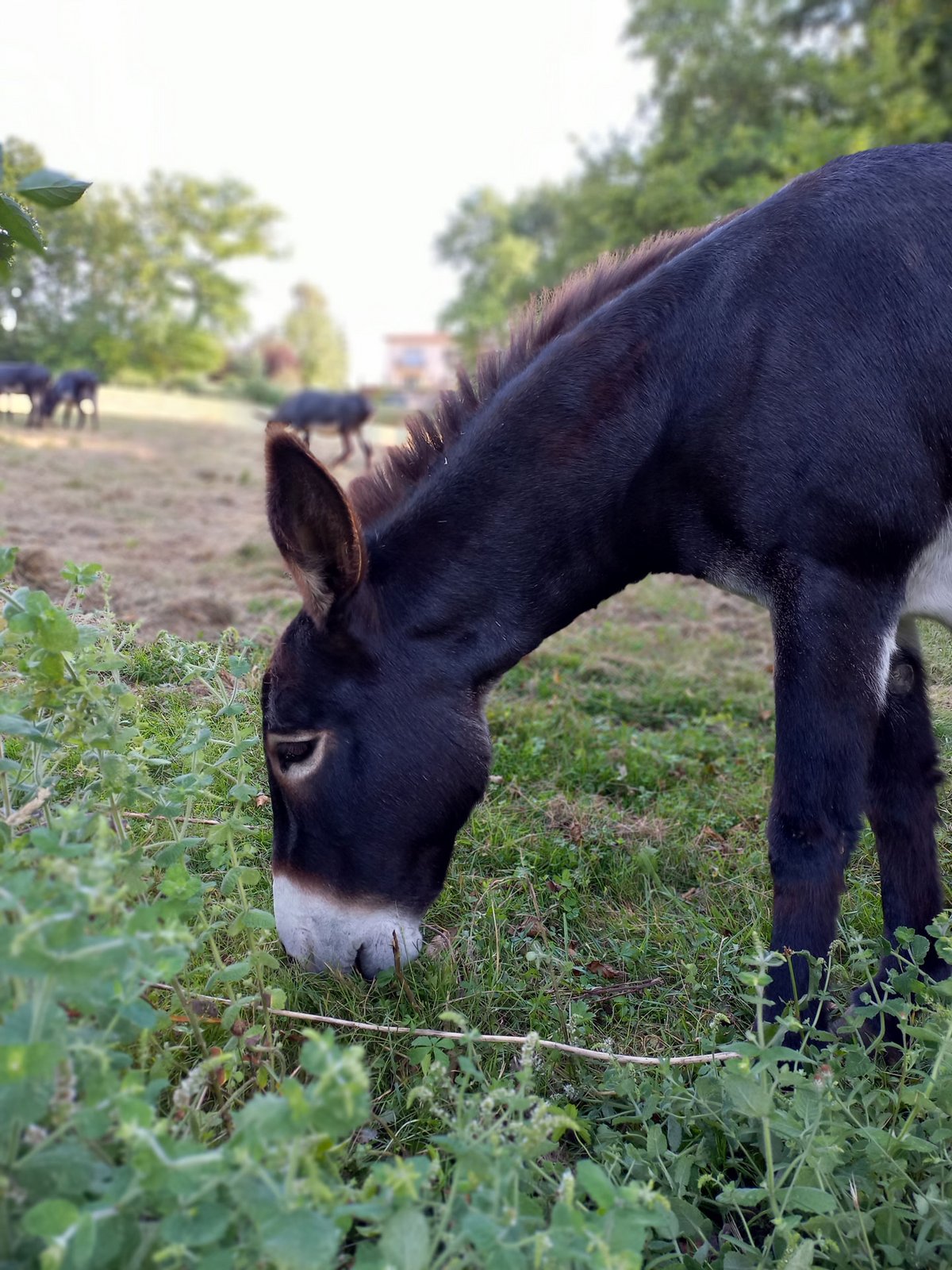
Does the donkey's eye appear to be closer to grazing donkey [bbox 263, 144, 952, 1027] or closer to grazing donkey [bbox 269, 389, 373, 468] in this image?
grazing donkey [bbox 263, 144, 952, 1027]

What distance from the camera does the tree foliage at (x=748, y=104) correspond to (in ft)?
37.7

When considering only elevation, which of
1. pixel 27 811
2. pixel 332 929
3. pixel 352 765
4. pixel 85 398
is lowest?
pixel 332 929

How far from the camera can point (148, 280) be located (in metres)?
36.0

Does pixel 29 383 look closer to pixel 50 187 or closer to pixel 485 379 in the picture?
pixel 485 379

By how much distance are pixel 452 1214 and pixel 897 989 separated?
3.56 ft

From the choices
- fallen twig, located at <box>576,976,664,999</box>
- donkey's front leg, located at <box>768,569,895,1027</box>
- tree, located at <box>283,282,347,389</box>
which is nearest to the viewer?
donkey's front leg, located at <box>768,569,895,1027</box>

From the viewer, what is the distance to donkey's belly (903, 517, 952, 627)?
1.87m

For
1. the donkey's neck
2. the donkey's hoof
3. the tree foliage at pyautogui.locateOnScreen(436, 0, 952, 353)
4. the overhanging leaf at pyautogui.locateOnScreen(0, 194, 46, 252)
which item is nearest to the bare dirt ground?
the donkey's neck

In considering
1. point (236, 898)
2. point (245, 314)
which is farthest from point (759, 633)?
point (245, 314)

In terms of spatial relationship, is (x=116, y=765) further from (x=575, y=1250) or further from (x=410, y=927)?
(x=575, y=1250)

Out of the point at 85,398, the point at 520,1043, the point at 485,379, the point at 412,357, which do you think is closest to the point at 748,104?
the point at 85,398

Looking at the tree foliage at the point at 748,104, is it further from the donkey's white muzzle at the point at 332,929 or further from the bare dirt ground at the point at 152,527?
the donkey's white muzzle at the point at 332,929

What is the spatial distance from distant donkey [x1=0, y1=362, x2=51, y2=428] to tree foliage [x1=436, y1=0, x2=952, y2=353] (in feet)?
33.8

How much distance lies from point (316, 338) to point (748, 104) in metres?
57.9
